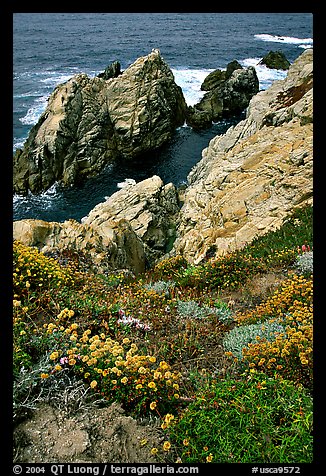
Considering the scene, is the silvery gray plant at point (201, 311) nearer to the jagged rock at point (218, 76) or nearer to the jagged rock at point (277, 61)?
the jagged rock at point (218, 76)

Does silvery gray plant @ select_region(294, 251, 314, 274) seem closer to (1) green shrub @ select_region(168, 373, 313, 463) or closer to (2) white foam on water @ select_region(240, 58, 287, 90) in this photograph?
(1) green shrub @ select_region(168, 373, 313, 463)

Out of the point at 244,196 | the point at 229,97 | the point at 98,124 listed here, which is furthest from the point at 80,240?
the point at 229,97

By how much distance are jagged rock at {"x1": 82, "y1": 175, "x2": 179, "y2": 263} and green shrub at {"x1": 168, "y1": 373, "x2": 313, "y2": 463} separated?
22257 millimetres

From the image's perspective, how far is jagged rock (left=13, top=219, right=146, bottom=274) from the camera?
11.5 m

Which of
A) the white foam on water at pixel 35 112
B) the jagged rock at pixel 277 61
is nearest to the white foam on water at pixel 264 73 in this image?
the jagged rock at pixel 277 61

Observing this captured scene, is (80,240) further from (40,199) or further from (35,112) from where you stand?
(35,112)

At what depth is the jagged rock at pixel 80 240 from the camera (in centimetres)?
1148

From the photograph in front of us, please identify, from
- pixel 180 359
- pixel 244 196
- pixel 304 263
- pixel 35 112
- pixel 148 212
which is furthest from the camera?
pixel 35 112

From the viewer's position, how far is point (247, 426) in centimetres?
395

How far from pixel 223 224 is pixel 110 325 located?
11.0 meters

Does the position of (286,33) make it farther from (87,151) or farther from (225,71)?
(87,151)

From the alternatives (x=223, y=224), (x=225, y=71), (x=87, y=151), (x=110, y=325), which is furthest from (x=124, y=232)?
(x=225, y=71)

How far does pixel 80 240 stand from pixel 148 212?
17821 mm

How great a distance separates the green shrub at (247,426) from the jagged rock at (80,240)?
271 inches
